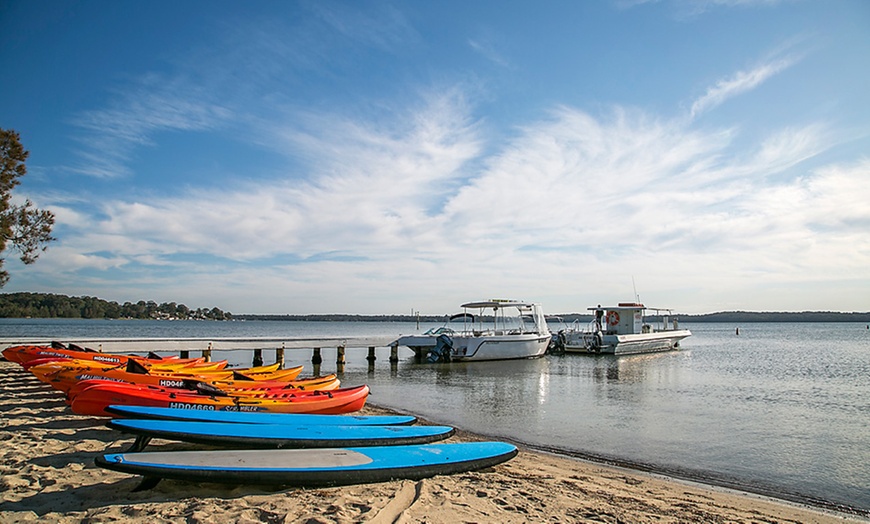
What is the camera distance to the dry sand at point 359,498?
4812 millimetres

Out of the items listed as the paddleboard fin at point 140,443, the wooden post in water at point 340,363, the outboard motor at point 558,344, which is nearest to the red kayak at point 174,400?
the paddleboard fin at point 140,443

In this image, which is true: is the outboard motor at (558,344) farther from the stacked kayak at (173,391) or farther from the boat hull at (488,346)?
the stacked kayak at (173,391)

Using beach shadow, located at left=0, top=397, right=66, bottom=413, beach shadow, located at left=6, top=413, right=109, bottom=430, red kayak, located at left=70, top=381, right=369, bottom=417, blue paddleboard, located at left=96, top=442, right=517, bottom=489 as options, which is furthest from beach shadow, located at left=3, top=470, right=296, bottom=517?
beach shadow, located at left=0, top=397, right=66, bottom=413

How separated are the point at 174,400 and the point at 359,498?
14.2ft

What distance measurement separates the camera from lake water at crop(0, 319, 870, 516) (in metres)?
8.81

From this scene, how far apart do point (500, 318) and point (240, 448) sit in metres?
26.8

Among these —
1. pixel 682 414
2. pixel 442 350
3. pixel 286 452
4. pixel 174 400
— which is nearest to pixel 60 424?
pixel 174 400

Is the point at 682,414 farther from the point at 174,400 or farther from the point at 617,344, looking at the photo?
the point at 617,344

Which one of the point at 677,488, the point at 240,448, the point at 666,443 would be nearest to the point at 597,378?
the point at 666,443

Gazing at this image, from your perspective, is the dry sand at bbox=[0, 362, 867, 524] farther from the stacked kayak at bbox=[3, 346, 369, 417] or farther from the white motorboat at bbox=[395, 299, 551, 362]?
the white motorboat at bbox=[395, 299, 551, 362]

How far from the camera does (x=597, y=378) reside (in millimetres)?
23172

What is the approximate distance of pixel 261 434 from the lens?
21.6 feet

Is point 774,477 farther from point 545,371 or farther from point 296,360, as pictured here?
point 296,360

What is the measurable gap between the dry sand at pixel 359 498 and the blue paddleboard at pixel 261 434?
536mm
